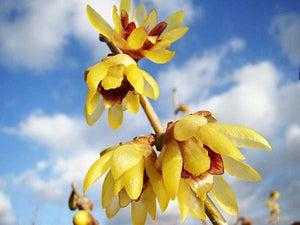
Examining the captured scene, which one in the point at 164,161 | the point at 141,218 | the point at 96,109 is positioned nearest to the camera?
the point at 164,161

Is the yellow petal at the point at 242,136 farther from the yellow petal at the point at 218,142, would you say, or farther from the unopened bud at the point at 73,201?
the unopened bud at the point at 73,201

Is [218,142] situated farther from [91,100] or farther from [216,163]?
[91,100]

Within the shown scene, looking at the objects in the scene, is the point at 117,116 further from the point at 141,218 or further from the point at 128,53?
the point at 141,218

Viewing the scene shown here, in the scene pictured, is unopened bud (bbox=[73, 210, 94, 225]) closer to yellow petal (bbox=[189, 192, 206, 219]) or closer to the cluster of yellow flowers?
the cluster of yellow flowers

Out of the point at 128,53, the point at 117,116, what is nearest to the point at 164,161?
Answer: the point at 117,116

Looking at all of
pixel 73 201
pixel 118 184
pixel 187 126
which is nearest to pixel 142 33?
pixel 187 126

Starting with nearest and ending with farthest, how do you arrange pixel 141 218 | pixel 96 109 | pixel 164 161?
pixel 164 161 → pixel 141 218 → pixel 96 109

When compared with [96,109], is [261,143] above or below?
below
